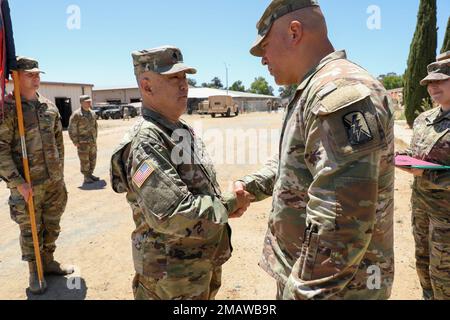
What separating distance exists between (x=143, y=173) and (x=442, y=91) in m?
2.82

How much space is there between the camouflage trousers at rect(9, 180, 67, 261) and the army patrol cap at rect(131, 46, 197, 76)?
2372 millimetres

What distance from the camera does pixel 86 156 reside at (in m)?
8.04

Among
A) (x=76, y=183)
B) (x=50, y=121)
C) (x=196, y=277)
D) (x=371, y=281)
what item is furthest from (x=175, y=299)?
(x=76, y=183)

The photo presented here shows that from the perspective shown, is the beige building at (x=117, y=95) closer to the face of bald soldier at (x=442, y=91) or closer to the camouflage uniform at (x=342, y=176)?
the face of bald soldier at (x=442, y=91)

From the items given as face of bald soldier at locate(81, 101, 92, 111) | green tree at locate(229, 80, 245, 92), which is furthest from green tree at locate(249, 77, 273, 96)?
face of bald soldier at locate(81, 101, 92, 111)

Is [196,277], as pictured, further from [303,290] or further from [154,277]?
[303,290]

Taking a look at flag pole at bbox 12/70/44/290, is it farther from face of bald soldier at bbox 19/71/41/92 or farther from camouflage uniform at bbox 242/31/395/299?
camouflage uniform at bbox 242/31/395/299

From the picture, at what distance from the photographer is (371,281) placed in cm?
140

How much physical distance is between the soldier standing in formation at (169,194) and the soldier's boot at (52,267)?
2.18m

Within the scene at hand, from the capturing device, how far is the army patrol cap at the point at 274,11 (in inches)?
56.4

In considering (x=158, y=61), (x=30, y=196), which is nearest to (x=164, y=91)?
(x=158, y=61)

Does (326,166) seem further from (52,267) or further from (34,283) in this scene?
(52,267)

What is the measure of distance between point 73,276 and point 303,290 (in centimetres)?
348
